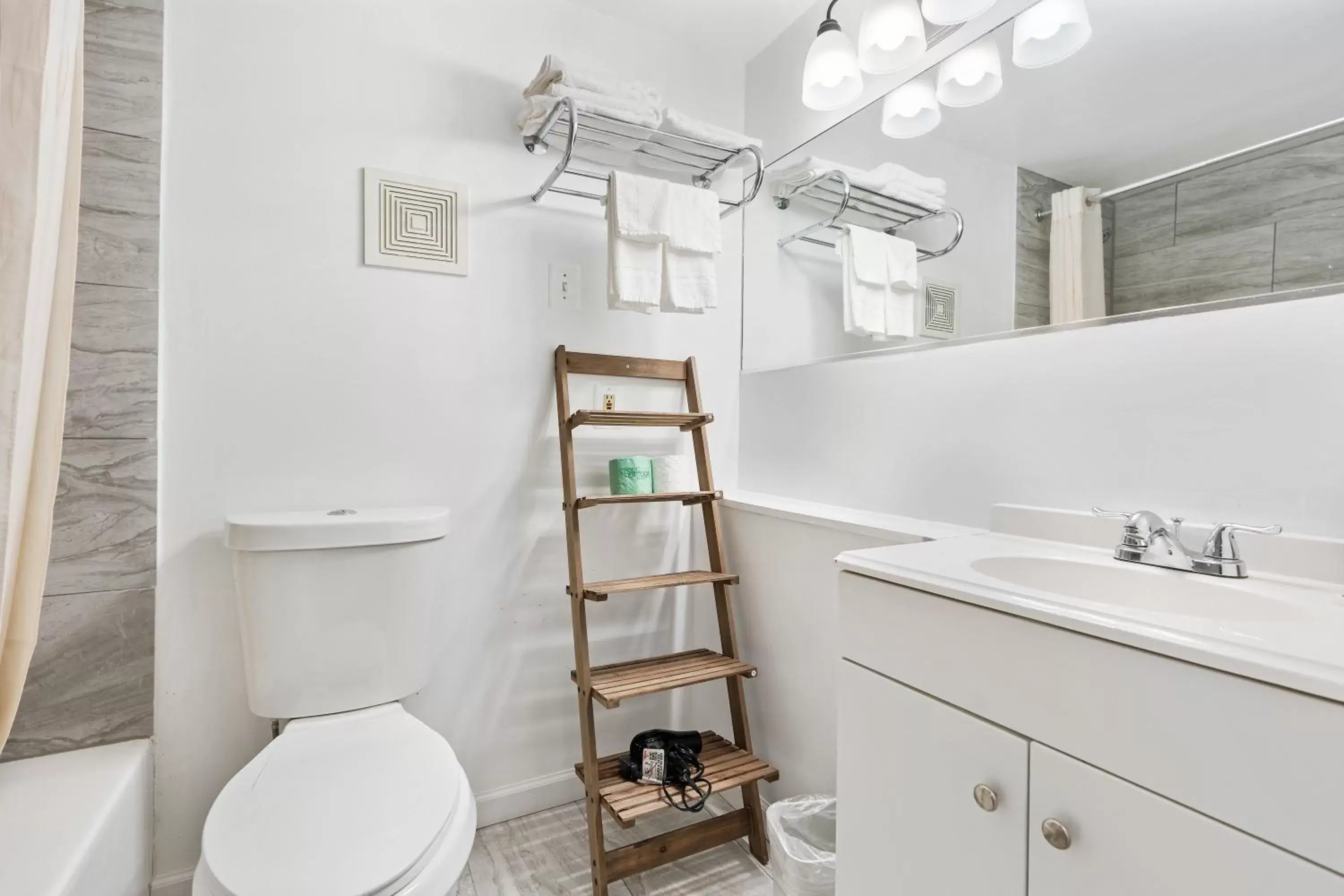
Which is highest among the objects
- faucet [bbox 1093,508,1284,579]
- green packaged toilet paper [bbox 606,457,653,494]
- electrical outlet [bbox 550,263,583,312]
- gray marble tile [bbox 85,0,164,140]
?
gray marble tile [bbox 85,0,164,140]

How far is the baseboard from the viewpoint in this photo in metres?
1.61

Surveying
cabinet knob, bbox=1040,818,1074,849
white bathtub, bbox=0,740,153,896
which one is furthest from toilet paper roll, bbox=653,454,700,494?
white bathtub, bbox=0,740,153,896

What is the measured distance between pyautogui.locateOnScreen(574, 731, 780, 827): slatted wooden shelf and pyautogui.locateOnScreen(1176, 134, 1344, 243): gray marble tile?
4.47 ft

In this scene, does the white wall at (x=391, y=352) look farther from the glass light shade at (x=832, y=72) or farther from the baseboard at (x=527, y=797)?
the glass light shade at (x=832, y=72)

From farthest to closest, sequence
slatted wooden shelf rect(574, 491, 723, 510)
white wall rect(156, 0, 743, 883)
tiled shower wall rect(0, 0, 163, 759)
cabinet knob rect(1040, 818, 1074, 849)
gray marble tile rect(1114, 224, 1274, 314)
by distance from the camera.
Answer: slatted wooden shelf rect(574, 491, 723, 510) < white wall rect(156, 0, 743, 883) < tiled shower wall rect(0, 0, 163, 759) < gray marble tile rect(1114, 224, 1274, 314) < cabinet knob rect(1040, 818, 1074, 849)

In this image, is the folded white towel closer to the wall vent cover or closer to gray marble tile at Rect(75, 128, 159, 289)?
the wall vent cover

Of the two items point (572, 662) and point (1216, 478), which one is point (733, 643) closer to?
point (572, 662)

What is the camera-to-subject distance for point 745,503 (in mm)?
1737

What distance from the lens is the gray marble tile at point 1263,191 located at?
2.80 ft

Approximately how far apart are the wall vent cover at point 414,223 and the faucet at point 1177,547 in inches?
58.6

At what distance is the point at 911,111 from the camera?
1440 mm

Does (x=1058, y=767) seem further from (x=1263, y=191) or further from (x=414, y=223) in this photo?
(x=414, y=223)

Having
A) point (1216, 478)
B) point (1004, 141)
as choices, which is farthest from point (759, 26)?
point (1216, 478)

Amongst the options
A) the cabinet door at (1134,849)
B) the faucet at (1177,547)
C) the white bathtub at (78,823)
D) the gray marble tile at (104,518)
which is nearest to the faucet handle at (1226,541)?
the faucet at (1177,547)
